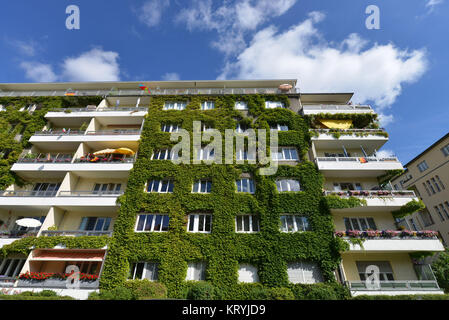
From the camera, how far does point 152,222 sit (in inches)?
862

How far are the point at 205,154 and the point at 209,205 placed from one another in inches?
252

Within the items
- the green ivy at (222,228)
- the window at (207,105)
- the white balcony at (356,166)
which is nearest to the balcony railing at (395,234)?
the green ivy at (222,228)

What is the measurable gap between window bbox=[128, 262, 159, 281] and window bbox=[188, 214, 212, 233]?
4.49 m

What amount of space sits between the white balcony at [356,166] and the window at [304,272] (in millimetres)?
9786

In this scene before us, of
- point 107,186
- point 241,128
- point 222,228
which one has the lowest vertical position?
point 222,228

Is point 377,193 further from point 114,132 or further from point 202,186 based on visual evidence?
point 114,132

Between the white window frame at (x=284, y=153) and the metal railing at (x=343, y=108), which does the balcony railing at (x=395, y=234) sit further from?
the metal railing at (x=343, y=108)

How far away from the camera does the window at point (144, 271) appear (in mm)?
19547

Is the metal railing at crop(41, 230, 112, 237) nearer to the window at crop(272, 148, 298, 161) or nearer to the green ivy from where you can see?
the green ivy

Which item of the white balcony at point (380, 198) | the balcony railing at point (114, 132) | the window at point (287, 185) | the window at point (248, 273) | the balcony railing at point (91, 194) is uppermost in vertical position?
the balcony railing at point (114, 132)

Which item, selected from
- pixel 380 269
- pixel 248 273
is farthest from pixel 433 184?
pixel 248 273
